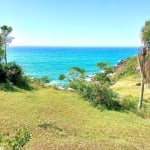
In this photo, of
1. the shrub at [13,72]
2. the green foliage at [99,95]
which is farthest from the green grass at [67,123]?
the shrub at [13,72]

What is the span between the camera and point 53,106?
26.7 metres

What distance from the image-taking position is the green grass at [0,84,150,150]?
1852 cm

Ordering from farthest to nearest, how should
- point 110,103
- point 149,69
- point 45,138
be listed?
point 110,103, point 149,69, point 45,138

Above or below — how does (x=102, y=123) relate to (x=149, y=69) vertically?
below

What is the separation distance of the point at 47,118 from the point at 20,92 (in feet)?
22.7

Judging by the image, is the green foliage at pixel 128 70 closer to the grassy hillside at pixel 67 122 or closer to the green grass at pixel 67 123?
the grassy hillside at pixel 67 122

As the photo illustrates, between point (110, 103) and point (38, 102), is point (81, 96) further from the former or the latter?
point (38, 102)

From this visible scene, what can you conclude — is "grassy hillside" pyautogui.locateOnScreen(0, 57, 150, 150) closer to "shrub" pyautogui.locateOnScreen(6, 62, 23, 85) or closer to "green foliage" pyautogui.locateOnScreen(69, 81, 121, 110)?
"green foliage" pyautogui.locateOnScreen(69, 81, 121, 110)

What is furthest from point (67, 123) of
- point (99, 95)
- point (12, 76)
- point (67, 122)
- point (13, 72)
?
point (12, 76)

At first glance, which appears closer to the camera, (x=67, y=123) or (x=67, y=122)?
(x=67, y=123)

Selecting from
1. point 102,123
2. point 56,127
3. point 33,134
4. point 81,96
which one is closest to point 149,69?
point 102,123

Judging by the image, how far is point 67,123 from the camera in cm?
2258

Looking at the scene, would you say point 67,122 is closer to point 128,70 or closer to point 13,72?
point 13,72

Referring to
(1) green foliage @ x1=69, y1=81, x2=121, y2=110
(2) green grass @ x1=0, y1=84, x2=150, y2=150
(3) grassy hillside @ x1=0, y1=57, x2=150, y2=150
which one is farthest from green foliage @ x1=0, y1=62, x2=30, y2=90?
(1) green foliage @ x1=69, y1=81, x2=121, y2=110
